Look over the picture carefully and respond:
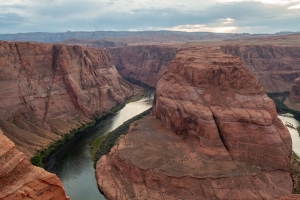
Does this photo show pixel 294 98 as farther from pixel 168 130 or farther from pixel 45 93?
pixel 45 93

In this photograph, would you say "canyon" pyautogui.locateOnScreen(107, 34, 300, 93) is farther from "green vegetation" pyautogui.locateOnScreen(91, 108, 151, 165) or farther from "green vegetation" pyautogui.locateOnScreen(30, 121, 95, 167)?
"green vegetation" pyautogui.locateOnScreen(91, 108, 151, 165)

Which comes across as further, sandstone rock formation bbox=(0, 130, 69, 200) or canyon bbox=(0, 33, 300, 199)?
canyon bbox=(0, 33, 300, 199)

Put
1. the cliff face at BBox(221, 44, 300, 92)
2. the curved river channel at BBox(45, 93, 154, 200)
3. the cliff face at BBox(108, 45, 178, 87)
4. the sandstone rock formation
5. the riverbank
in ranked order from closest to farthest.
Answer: the sandstone rock formation < the curved river channel at BBox(45, 93, 154, 200) < the riverbank < the cliff face at BBox(221, 44, 300, 92) < the cliff face at BBox(108, 45, 178, 87)

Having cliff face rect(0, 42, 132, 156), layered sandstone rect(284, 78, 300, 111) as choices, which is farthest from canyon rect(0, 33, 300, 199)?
layered sandstone rect(284, 78, 300, 111)

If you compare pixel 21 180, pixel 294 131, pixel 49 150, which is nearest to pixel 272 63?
pixel 294 131

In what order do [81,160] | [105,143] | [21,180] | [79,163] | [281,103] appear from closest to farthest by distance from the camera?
[21,180] < [79,163] < [81,160] < [105,143] < [281,103]

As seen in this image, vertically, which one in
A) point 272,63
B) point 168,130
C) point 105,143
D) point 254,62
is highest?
point 254,62
